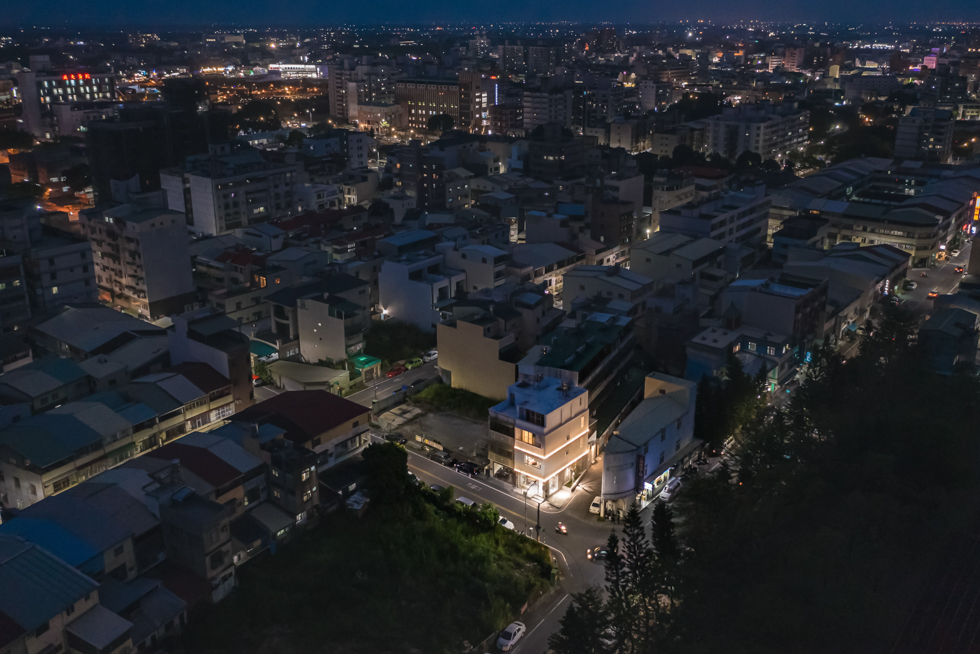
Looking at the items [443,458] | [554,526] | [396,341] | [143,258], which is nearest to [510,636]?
[554,526]

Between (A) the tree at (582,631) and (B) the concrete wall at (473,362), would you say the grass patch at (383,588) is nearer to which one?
(A) the tree at (582,631)

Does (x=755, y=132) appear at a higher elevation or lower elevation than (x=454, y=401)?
higher

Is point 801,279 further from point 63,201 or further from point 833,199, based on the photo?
point 63,201

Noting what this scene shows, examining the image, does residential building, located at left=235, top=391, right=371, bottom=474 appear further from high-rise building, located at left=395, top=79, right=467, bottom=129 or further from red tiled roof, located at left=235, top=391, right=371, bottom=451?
high-rise building, located at left=395, top=79, right=467, bottom=129

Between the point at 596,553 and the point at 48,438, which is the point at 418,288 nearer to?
the point at 48,438

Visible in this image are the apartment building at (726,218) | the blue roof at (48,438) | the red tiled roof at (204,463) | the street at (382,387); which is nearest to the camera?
the red tiled roof at (204,463)

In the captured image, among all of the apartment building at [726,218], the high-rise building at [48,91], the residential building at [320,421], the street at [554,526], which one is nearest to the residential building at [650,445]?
the street at [554,526]

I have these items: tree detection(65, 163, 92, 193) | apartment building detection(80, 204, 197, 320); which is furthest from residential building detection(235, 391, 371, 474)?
tree detection(65, 163, 92, 193)
